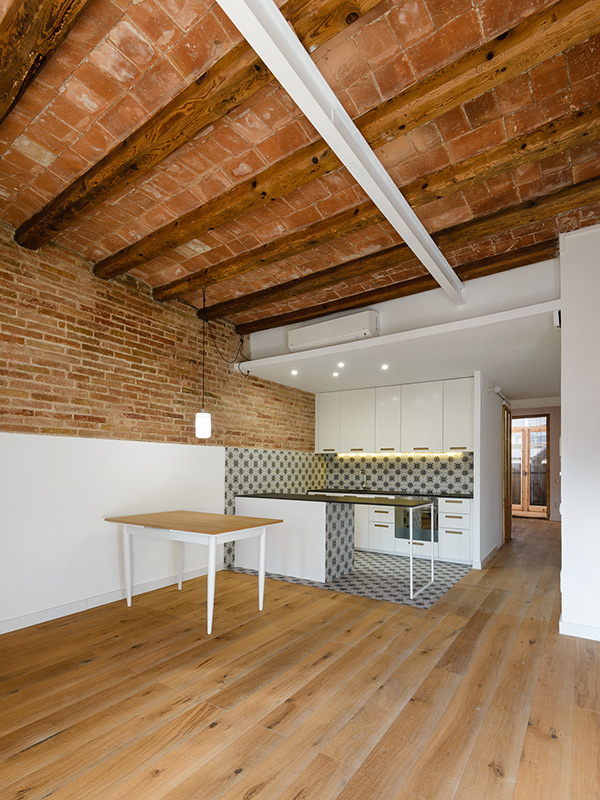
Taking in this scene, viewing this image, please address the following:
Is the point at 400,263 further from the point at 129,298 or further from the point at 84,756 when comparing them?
the point at 84,756

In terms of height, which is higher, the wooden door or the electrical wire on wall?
the electrical wire on wall

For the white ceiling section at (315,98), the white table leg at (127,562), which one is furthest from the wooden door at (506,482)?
the white table leg at (127,562)

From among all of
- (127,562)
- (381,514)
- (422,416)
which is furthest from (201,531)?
(422,416)

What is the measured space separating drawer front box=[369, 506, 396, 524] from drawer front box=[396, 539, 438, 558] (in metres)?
0.32

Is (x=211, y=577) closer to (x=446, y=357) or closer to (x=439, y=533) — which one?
(x=446, y=357)

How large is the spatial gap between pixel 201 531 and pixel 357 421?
3978mm

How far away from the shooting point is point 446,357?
16.3ft

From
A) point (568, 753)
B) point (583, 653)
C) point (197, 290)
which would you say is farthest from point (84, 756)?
point (197, 290)

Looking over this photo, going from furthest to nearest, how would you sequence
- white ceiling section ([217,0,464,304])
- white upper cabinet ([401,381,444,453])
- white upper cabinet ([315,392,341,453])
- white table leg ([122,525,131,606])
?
white upper cabinet ([315,392,341,453]) < white upper cabinet ([401,381,444,453]) < white table leg ([122,525,131,606]) < white ceiling section ([217,0,464,304])

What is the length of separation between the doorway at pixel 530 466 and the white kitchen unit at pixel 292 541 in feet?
23.2

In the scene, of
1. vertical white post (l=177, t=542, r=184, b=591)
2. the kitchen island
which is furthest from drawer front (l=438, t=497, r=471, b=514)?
vertical white post (l=177, t=542, r=184, b=591)

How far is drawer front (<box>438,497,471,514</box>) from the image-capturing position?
5.68 meters

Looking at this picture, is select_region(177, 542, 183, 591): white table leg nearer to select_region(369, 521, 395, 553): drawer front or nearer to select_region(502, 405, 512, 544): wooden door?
select_region(369, 521, 395, 553): drawer front

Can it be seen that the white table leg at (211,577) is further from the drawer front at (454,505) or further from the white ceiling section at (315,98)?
the drawer front at (454,505)
